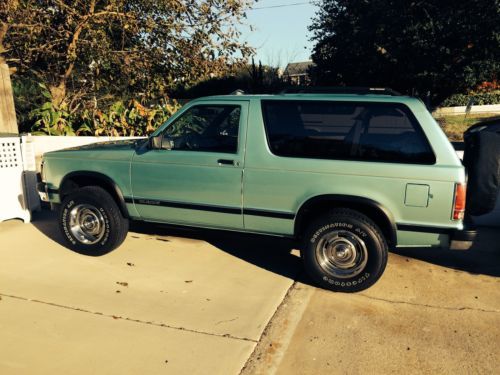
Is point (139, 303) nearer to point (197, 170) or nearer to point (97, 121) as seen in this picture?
point (197, 170)

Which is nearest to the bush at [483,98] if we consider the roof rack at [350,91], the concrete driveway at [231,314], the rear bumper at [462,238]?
the concrete driveway at [231,314]

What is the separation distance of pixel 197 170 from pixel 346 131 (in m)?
1.51

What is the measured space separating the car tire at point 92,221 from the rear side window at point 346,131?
1.98 m

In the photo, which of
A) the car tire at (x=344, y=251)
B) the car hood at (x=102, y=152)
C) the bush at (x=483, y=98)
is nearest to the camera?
the car tire at (x=344, y=251)

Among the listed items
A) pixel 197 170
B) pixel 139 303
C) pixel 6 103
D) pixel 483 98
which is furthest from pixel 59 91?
pixel 483 98

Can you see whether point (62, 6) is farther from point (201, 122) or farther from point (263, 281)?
point (263, 281)

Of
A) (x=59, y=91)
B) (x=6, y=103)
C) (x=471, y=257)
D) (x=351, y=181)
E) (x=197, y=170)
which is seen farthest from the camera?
(x=59, y=91)

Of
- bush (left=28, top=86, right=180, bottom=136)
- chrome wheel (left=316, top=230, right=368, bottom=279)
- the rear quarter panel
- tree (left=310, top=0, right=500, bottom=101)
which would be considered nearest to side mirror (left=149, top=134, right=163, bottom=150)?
the rear quarter panel

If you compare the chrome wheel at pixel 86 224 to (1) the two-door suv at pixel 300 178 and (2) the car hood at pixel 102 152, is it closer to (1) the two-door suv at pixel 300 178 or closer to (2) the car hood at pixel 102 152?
(1) the two-door suv at pixel 300 178

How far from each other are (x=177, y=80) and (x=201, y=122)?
8419 millimetres

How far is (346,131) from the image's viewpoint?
4.02 meters

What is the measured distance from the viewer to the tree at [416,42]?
19.7m

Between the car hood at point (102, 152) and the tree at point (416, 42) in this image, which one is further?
the tree at point (416, 42)

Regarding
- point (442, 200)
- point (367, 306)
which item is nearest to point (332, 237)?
point (367, 306)
